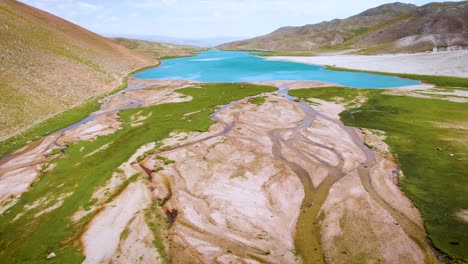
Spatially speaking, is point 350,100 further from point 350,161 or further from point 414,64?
point 414,64

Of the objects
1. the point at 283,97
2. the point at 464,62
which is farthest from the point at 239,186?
the point at 464,62

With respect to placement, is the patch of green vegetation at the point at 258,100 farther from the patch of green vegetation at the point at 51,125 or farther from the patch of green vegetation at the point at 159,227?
the patch of green vegetation at the point at 159,227

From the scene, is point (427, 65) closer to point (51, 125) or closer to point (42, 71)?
point (51, 125)

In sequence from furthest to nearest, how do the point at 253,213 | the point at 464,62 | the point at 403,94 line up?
the point at 464,62
the point at 403,94
the point at 253,213

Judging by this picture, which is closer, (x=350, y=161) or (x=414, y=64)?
(x=350, y=161)

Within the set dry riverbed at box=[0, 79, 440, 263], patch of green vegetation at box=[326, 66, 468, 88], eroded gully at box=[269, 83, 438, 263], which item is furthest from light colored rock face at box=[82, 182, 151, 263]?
patch of green vegetation at box=[326, 66, 468, 88]

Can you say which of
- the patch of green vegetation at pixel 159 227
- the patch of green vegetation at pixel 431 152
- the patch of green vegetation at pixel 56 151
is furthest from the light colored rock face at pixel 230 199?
the patch of green vegetation at pixel 56 151
